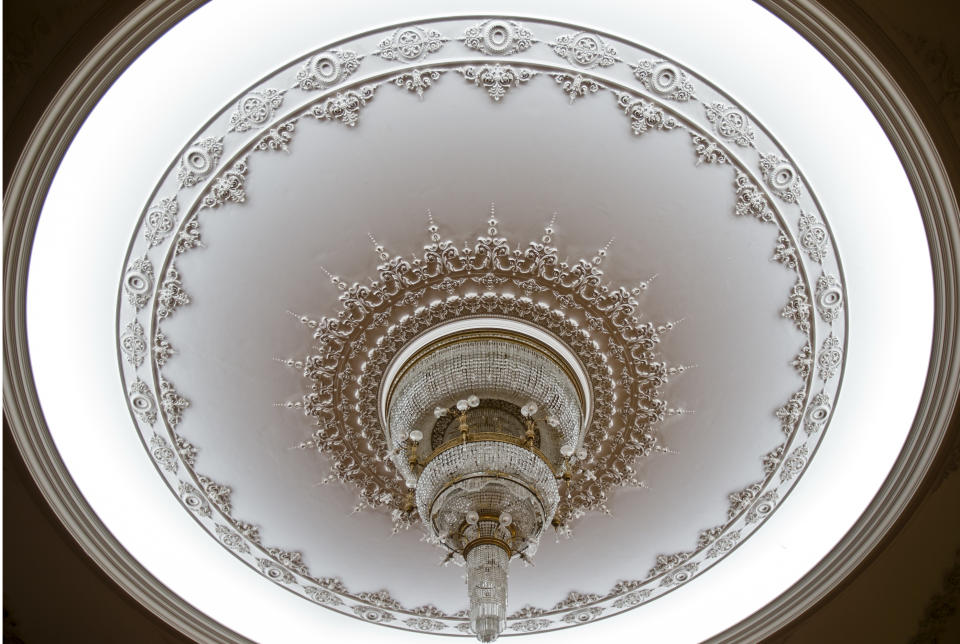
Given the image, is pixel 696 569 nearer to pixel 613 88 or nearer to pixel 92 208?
pixel 613 88

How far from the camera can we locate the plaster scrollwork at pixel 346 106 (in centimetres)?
361

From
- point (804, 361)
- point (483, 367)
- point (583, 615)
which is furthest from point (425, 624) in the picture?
point (804, 361)

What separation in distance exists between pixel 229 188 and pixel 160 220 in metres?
0.44

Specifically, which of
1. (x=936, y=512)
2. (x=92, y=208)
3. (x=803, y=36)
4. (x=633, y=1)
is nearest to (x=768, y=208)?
(x=803, y=36)

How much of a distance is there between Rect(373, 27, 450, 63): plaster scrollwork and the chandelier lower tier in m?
1.52

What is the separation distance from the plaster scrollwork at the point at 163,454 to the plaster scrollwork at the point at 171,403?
148 millimetres

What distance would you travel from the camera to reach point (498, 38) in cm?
350

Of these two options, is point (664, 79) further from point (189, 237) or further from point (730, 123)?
point (189, 237)

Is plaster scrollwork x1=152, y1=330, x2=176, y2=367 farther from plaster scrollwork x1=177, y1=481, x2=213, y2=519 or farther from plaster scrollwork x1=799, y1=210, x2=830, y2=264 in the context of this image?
plaster scrollwork x1=799, y1=210, x2=830, y2=264

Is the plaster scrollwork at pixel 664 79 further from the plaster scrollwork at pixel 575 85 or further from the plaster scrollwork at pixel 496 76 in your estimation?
the plaster scrollwork at pixel 496 76

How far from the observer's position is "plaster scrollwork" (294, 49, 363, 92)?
351 cm

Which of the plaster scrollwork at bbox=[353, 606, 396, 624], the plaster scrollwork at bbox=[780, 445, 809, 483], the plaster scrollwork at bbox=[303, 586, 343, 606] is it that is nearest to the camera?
the plaster scrollwork at bbox=[780, 445, 809, 483]

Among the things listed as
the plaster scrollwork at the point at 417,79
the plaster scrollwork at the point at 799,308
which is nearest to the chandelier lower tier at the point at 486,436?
the plaster scrollwork at the point at 799,308

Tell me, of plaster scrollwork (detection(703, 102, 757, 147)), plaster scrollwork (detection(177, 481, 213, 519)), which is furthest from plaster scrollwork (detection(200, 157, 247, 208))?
plaster scrollwork (detection(703, 102, 757, 147))
